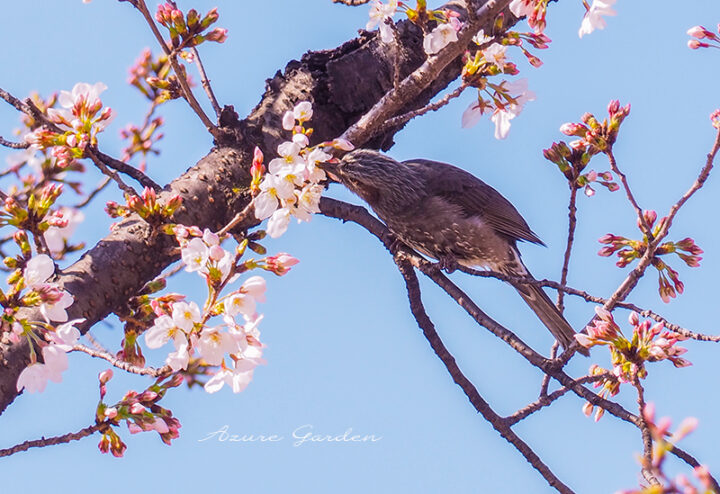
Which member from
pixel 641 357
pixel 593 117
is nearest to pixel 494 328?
pixel 641 357

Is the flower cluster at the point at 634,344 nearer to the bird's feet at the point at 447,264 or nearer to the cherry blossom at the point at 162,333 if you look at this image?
the cherry blossom at the point at 162,333

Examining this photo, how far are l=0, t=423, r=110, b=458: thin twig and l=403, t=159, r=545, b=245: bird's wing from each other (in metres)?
3.08

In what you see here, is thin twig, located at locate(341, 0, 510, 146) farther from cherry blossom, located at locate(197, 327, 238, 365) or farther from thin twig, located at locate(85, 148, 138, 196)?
cherry blossom, located at locate(197, 327, 238, 365)

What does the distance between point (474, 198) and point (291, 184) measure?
2.86 metres

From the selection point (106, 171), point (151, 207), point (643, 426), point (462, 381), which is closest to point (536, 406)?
point (462, 381)

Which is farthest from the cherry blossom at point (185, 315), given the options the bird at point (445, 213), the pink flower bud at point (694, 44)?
the bird at point (445, 213)

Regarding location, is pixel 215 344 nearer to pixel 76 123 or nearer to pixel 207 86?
pixel 76 123

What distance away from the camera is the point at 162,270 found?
356cm

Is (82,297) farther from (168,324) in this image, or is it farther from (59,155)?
(168,324)

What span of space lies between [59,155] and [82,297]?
60 centimetres

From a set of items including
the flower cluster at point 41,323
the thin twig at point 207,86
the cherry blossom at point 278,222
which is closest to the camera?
the flower cluster at point 41,323

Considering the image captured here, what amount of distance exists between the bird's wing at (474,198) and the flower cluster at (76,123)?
2.65 m

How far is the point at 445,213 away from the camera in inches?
207

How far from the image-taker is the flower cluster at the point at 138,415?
9.33 feet
